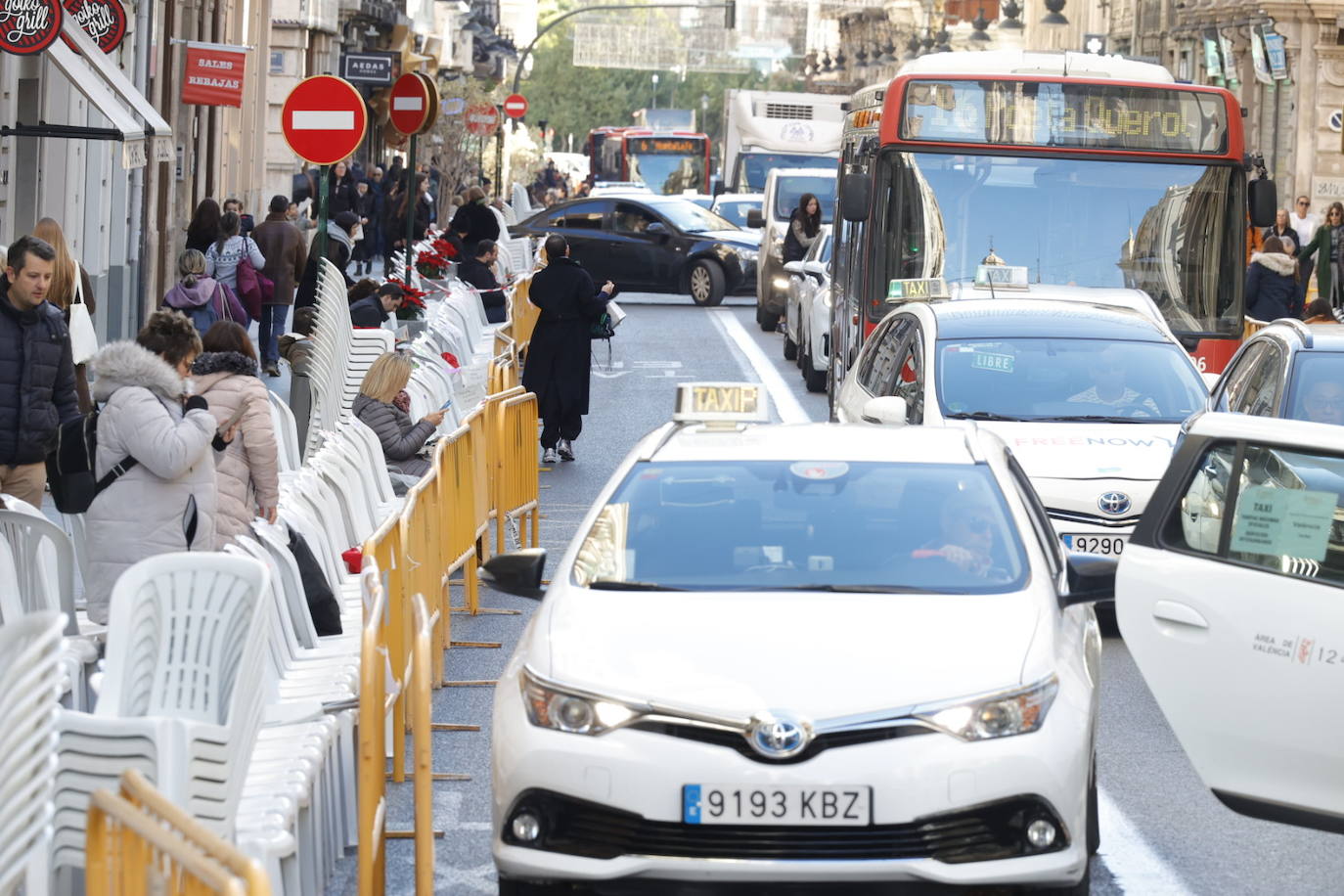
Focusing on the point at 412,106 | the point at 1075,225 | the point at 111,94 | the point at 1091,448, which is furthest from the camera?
the point at 412,106

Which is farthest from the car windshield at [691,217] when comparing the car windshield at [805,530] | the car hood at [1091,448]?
the car windshield at [805,530]

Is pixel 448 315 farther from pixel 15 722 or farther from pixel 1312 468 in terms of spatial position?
pixel 15 722

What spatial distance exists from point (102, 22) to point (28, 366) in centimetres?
1119

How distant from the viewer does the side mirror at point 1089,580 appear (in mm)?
6762

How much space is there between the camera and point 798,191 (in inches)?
1331

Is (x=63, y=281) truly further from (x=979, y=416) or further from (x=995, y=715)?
(x=995, y=715)

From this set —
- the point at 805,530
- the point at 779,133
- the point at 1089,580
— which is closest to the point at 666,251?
the point at 779,133

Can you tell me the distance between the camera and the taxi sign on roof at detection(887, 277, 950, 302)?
50.6 feet

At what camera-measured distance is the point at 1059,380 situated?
12.4 metres

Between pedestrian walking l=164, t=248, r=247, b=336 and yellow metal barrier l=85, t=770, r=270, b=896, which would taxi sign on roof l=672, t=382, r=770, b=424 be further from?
pedestrian walking l=164, t=248, r=247, b=336

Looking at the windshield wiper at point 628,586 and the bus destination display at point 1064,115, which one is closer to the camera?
the windshield wiper at point 628,586

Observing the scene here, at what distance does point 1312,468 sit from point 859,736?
1.76 metres

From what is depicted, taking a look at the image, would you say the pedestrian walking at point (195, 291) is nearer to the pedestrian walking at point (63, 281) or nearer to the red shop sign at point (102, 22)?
the red shop sign at point (102, 22)

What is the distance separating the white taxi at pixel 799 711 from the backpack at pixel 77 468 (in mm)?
2145
